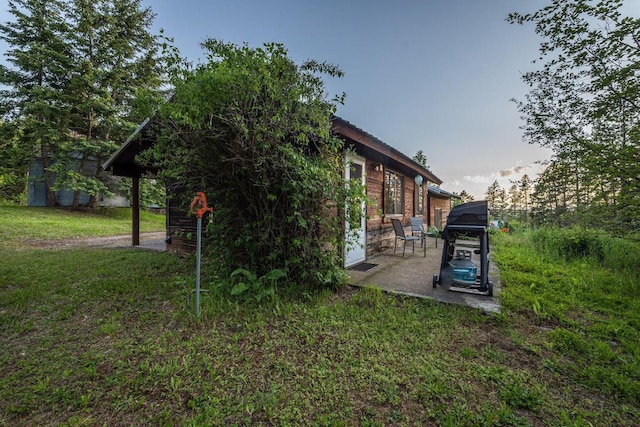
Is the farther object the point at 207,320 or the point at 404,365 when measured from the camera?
the point at 207,320

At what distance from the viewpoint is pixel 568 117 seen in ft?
14.3

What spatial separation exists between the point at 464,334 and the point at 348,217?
6.09 ft

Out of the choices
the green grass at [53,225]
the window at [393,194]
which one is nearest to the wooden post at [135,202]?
the green grass at [53,225]

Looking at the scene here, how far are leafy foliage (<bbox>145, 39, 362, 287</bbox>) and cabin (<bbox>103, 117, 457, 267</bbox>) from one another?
0.81 meters

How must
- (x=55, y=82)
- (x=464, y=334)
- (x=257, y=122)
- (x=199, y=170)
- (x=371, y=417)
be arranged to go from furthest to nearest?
(x=55, y=82) < (x=199, y=170) < (x=257, y=122) < (x=464, y=334) < (x=371, y=417)

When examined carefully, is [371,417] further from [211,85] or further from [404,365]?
[211,85]

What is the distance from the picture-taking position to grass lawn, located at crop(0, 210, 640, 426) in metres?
1.63

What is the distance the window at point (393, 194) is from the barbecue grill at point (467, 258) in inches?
114

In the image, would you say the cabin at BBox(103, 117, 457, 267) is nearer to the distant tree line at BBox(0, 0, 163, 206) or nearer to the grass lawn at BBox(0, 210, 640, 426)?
the grass lawn at BBox(0, 210, 640, 426)

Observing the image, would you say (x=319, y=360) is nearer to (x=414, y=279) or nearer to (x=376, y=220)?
(x=414, y=279)

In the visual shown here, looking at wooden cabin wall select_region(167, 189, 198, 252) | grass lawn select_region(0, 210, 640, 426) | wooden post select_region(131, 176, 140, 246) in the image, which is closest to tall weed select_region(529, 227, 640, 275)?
grass lawn select_region(0, 210, 640, 426)

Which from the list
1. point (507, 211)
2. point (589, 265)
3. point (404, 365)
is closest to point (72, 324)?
point (404, 365)

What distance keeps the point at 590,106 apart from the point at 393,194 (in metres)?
3.93

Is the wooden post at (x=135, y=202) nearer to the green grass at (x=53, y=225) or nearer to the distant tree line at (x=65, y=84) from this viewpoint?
the green grass at (x=53, y=225)
